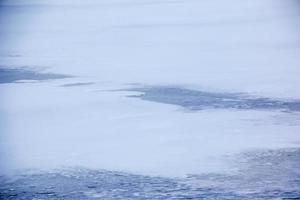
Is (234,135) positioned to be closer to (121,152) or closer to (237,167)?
(237,167)

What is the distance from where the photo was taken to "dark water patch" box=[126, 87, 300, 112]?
666cm

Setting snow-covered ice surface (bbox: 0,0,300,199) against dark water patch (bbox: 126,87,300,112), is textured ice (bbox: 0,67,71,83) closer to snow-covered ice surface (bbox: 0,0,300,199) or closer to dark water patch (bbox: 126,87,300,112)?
snow-covered ice surface (bbox: 0,0,300,199)

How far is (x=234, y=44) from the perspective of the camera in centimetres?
1094

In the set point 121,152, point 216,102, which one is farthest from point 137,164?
point 216,102

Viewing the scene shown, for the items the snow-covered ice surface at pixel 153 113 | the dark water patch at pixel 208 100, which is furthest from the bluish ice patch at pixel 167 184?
the dark water patch at pixel 208 100

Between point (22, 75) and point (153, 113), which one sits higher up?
point (22, 75)

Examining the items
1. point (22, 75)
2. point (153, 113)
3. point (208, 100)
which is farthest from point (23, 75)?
point (208, 100)

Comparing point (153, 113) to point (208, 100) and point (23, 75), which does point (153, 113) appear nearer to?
point (208, 100)

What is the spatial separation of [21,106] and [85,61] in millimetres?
2915

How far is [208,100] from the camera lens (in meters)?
7.02

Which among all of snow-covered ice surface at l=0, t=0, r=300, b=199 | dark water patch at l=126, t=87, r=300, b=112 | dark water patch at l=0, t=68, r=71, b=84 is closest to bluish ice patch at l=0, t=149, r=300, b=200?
snow-covered ice surface at l=0, t=0, r=300, b=199

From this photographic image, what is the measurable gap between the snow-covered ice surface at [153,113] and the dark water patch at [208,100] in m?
0.01

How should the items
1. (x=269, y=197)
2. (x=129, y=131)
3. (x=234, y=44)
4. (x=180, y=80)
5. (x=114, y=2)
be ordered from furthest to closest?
(x=114, y=2), (x=234, y=44), (x=180, y=80), (x=129, y=131), (x=269, y=197)

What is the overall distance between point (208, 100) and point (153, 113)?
0.89 m
